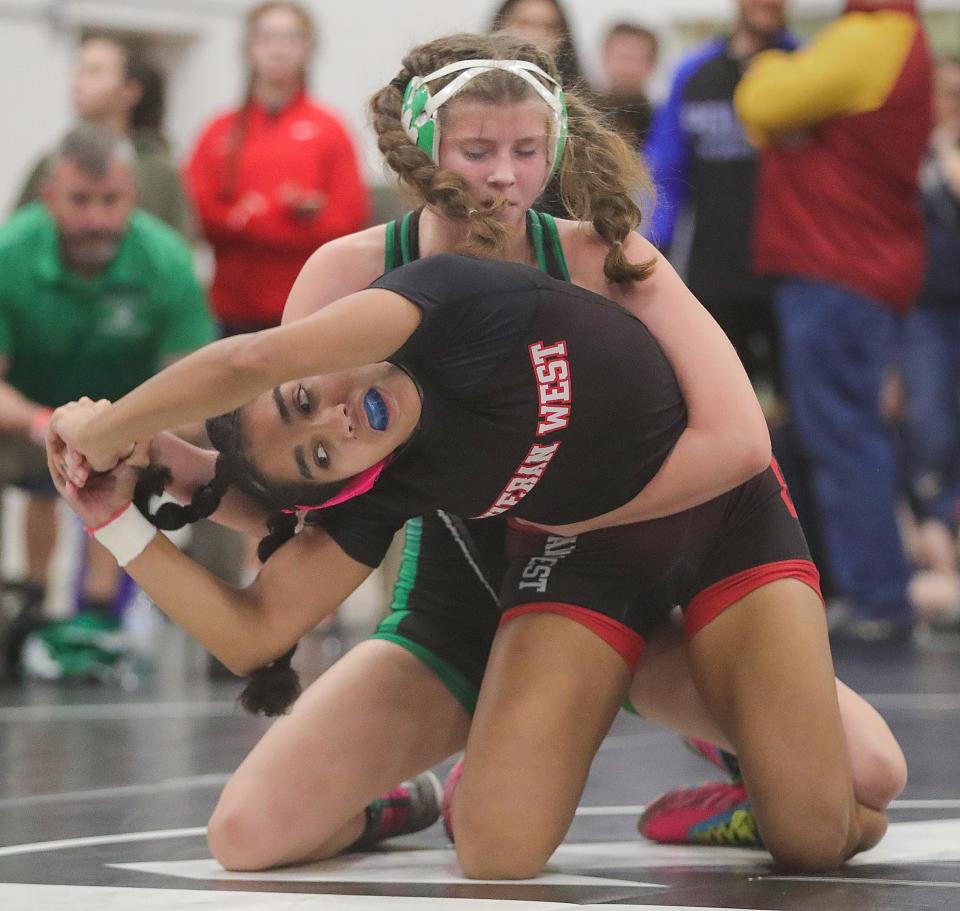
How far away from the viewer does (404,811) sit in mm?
3084

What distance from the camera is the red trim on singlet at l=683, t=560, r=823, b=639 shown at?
2.79 metres

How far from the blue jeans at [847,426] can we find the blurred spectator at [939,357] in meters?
1.22

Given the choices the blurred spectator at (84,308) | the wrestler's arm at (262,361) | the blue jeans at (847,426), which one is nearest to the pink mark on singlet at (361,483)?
the wrestler's arm at (262,361)

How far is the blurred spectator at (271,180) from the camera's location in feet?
20.0

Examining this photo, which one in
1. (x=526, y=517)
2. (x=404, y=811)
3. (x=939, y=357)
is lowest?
(x=404, y=811)

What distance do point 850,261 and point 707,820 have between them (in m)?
3.21

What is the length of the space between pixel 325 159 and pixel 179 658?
5.54 ft

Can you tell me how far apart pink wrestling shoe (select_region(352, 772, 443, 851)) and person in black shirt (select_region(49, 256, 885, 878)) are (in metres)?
0.29

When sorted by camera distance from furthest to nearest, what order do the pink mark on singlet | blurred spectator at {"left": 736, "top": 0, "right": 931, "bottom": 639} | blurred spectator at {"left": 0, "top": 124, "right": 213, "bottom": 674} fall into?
blurred spectator at {"left": 736, "top": 0, "right": 931, "bottom": 639} → blurred spectator at {"left": 0, "top": 124, "right": 213, "bottom": 674} → the pink mark on singlet

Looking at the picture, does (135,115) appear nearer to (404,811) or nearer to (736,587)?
(404,811)

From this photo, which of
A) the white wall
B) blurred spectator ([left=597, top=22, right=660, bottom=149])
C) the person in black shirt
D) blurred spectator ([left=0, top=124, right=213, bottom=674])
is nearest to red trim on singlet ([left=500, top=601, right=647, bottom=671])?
the person in black shirt

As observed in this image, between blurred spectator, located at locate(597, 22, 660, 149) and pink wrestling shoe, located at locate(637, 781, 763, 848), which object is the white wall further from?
pink wrestling shoe, located at locate(637, 781, 763, 848)

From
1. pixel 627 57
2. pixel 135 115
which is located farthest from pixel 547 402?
pixel 135 115

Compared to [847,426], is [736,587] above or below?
above
